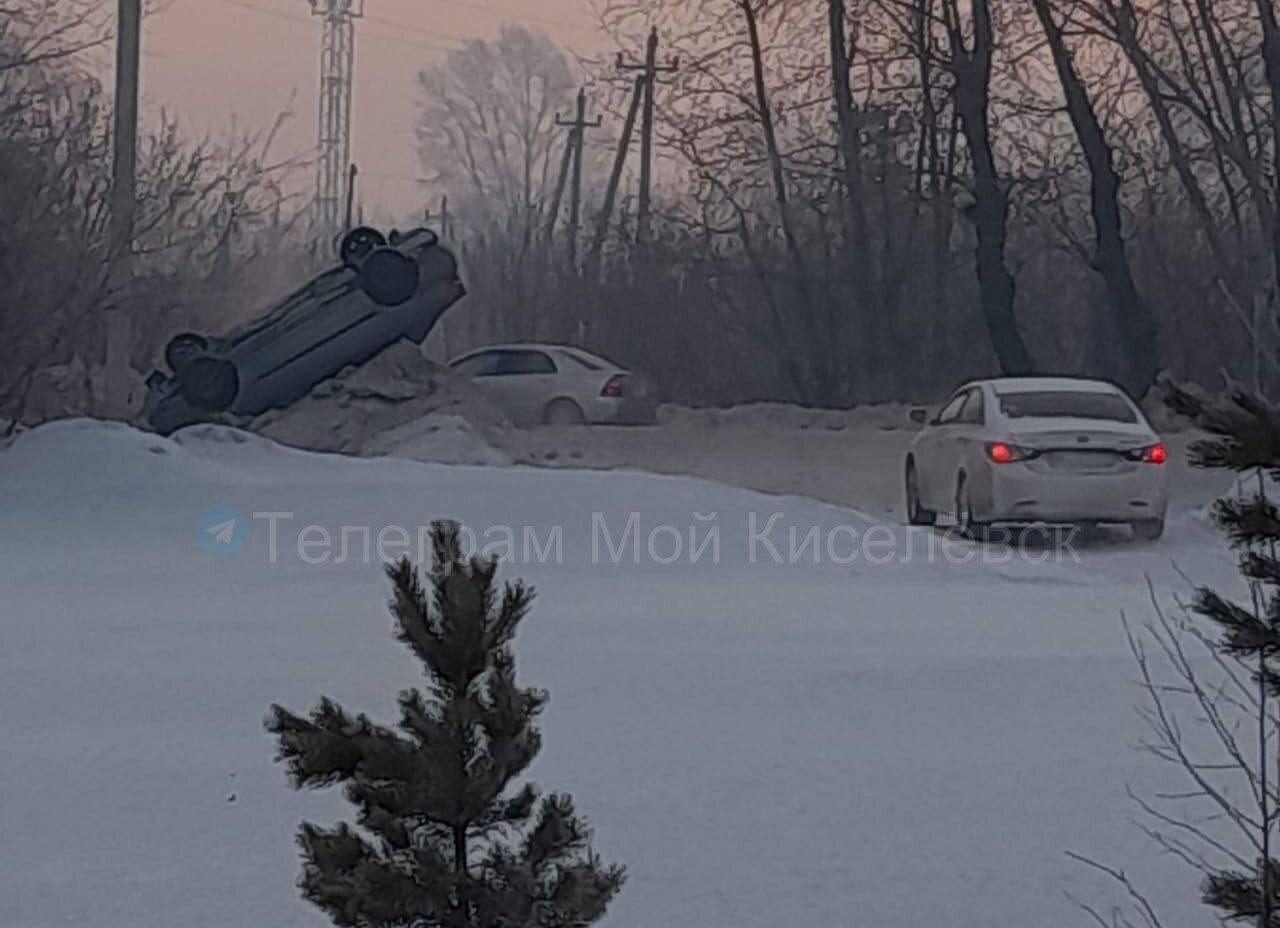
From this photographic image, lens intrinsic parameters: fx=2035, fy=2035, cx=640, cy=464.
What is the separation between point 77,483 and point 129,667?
6.27 meters

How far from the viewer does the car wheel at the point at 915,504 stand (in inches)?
691

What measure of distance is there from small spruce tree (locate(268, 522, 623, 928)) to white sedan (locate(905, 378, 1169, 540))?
12.3 metres

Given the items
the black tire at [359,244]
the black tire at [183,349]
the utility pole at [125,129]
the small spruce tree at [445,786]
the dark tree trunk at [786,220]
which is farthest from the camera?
the dark tree trunk at [786,220]

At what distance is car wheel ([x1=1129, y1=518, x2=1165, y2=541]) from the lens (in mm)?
15594

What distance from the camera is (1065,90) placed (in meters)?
25.2

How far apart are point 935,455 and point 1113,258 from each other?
10.1 metres

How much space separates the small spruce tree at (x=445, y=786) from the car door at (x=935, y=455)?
533 inches

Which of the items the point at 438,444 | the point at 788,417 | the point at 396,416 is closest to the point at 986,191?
the point at 788,417

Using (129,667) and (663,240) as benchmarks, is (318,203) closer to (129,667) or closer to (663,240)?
(663,240)

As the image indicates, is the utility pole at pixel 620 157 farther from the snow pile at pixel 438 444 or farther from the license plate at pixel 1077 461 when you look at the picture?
the license plate at pixel 1077 461

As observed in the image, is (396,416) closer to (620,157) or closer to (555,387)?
(555,387)

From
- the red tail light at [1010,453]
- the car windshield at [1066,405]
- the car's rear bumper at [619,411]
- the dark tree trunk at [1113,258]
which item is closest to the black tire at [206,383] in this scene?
the car's rear bumper at [619,411]

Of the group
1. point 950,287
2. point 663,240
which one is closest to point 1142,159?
point 950,287

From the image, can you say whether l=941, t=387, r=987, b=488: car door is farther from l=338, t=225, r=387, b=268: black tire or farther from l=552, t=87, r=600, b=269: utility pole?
l=552, t=87, r=600, b=269: utility pole
